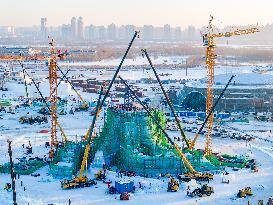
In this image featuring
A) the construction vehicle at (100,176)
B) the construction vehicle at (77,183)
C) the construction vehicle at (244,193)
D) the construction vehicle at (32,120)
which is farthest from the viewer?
the construction vehicle at (32,120)

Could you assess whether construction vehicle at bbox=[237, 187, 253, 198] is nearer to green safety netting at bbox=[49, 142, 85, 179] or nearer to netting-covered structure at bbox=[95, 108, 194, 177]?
netting-covered structure at bbox=[95, 108, 194, 177]

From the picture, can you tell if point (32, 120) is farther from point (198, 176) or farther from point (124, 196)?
point (124, 196)

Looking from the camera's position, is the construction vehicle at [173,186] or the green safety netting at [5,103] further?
the green safety netting at [5,103]

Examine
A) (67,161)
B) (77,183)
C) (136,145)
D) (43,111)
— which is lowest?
(77,183)

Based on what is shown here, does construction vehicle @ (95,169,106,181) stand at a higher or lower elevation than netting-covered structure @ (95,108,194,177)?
lower

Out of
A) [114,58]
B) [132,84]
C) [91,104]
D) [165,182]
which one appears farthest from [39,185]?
[114,58]

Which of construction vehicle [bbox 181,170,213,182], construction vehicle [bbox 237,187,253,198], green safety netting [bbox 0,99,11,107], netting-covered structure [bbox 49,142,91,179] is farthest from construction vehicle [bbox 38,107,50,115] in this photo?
construction vehicle [bbox 237,187,253,198]

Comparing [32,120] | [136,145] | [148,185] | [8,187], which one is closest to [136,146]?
[136,145]

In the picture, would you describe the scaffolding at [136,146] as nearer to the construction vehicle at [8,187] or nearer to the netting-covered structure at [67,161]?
the netting-covered structure at [67,161]

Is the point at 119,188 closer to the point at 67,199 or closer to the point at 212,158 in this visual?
the point at 67,199

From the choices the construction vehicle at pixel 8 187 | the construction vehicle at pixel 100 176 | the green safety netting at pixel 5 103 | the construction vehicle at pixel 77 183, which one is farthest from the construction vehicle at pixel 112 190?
the green safety netting at pixel 5 103

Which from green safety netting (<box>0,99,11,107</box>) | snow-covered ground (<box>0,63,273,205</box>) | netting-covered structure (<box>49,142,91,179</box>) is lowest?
snow-covered ground (<box>0,63,273,205</box>)
